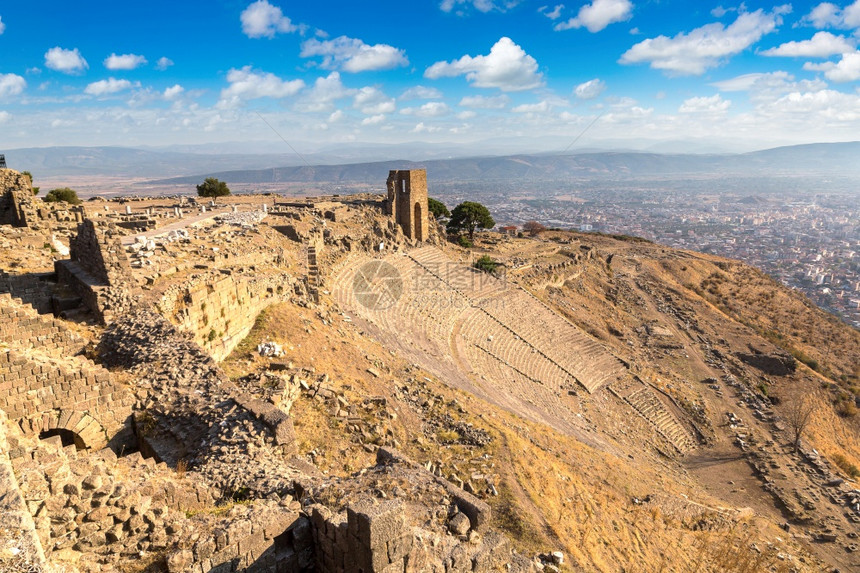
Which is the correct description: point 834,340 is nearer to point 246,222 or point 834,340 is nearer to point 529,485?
point 529,485

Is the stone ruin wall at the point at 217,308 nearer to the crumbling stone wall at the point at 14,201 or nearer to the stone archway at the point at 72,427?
the stone archway at the point at 72,427

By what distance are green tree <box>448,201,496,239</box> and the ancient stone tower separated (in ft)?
32.0

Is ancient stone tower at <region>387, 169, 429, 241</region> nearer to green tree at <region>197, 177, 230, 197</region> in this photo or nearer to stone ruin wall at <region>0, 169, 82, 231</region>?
green tree at <region>197, 177, 230, 197</region>

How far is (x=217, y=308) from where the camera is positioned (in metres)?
13.3

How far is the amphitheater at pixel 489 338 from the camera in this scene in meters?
20.7

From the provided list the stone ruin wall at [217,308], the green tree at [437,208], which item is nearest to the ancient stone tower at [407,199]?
the green tree at [437,208]

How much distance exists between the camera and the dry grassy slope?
10.2m

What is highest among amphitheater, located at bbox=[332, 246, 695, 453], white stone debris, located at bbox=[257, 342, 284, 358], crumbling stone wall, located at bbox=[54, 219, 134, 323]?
crumbling stone wall, located at bbox=[54, 219, 134, 323]

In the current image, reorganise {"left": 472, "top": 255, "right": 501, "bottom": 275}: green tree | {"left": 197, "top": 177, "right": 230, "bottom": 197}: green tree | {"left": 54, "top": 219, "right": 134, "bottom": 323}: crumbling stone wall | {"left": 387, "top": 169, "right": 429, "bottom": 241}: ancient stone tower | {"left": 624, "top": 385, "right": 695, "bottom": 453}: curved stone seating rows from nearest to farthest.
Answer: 1. {"left": 54, "top": 219, "right": 134, "bottom": 323}: crumbling stone wall
2. {"left": 624, "top": 385, "right": 695, "bottom": 453}: curved stone seating rows
3. {"left": 472, "top": 255, "right": 501, "bottom": 275}: green tree
4. {"left": 387, "top": 169, "right": 429, "bottom": 241}: ancient stone tower
5. {"left": 197, "top": 177, "right": 230, "bottom": 197}: green tree

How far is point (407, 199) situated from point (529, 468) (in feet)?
87.0

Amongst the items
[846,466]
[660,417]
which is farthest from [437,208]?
[846,466]

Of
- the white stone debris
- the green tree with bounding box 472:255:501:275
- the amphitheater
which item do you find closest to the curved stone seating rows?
the amphitheater

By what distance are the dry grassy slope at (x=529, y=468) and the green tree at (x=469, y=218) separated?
98.6 ft

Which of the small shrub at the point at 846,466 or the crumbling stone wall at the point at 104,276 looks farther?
the small shrub at the point at 846,466
